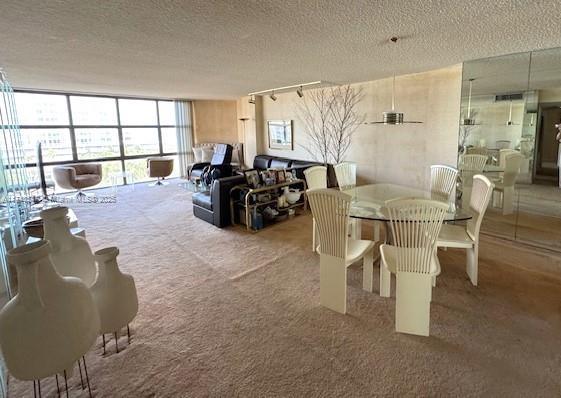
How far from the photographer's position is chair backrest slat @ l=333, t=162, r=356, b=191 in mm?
4066

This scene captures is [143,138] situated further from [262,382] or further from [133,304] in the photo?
[262,382]

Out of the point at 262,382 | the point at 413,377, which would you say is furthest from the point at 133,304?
the point at 413,377

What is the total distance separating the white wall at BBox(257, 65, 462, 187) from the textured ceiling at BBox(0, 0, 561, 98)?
0.50 m

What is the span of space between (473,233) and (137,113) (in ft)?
26.3

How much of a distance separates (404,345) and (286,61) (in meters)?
3.17

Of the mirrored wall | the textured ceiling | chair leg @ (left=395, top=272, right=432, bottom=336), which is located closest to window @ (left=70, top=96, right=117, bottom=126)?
the textured ceiling

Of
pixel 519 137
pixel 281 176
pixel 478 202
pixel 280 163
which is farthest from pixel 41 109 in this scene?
pixel 519 137

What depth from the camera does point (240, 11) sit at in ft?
7.06

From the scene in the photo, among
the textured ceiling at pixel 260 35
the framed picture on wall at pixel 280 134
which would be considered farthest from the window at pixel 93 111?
the framed picture on wall at pixel 280 134

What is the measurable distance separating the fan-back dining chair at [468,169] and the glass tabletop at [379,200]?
1150mm

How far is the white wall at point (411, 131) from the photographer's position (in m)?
4.61

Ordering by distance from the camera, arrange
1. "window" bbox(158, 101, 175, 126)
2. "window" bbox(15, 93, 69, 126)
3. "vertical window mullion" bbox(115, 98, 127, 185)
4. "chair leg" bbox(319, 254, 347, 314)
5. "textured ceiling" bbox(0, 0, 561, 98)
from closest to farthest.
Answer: "textured ceiling" bbox(0, 0, 561, 98)
"chair leg" bbox(319, 254, 347, 314)
"window" bbox(15, 93, 69, 126)
"vertical window mullion" bbox(115, 98, 127, 185)
"window" bbox(158, 101, 175, 126)

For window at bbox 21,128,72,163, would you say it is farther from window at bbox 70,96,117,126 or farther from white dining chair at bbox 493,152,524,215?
white dining chair at bbox 493,152,524,215

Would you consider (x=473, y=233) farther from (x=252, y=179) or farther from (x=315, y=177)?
(x=252, y=179)
